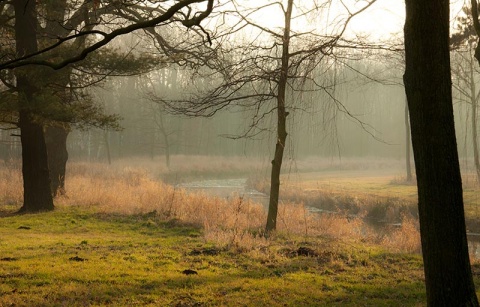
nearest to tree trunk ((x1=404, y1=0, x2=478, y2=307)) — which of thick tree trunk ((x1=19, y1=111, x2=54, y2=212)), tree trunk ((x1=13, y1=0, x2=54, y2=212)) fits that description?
tree trunk ((x1=13, y1=0, x2=54, y2=212))

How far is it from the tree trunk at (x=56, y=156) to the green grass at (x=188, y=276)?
6473 mm

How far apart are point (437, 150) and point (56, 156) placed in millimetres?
16743

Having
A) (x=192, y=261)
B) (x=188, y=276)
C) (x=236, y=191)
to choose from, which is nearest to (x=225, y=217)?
(x=192, y=261)

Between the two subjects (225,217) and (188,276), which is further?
(225,217)

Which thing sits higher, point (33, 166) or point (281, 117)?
point (281, 117)

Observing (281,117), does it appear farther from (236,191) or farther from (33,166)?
(236,191)

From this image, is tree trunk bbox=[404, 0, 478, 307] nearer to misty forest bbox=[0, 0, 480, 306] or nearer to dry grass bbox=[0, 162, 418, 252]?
misty forest bbox=[0, 0, 480, 306]

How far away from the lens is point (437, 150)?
4.75m

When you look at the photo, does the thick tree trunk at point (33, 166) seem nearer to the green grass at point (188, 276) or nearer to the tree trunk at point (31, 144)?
the tree trunk at point (31, 144)

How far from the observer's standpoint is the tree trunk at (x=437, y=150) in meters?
4.73

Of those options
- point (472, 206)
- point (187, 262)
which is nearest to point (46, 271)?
point (187, 262)

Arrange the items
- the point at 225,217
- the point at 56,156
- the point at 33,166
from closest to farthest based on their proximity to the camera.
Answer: the point at 225,217 < the point at 33,166 < the point at 56,156

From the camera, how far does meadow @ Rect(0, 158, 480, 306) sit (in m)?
6.59

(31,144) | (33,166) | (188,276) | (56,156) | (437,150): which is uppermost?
(31,144)
